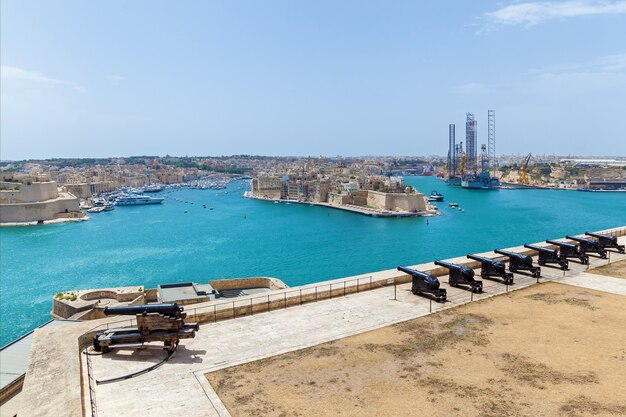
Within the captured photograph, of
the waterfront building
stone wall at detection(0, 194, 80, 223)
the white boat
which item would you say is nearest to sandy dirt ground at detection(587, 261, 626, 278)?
the waterfront building

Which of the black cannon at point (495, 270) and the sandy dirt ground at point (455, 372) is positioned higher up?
the black cannon at point (495, 270)

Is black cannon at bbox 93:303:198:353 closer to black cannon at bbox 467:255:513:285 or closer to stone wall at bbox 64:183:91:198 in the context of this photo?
black cannon at bbox 467:255:513:285

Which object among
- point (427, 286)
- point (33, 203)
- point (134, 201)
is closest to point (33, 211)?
point (33, 203)

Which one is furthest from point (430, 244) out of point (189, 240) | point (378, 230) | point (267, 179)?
point (267, 179)

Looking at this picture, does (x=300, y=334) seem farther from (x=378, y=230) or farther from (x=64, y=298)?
(x=378, y=230)

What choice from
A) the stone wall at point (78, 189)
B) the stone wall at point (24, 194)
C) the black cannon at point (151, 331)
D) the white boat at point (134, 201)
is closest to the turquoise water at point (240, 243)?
the stone wall at point (24, 194)

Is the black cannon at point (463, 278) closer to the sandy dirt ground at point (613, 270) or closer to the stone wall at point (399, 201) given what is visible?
the sandy dirt ground at point (613, 270)
